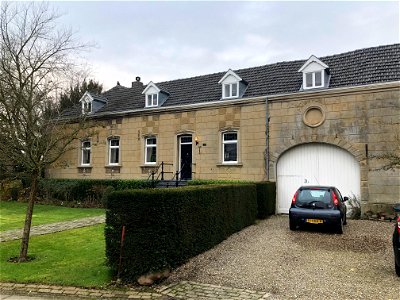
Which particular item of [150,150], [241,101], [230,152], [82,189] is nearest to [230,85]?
[241,101]

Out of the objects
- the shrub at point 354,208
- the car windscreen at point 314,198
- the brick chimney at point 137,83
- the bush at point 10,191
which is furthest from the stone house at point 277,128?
the car windscreen at point 314,198

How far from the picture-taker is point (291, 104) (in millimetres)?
18047

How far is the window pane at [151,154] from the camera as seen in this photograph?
74.0 feet

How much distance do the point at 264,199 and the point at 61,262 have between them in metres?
9.60

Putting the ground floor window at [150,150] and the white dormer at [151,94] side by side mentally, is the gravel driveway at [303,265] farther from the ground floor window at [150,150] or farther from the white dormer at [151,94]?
the white dormer at [151,94]

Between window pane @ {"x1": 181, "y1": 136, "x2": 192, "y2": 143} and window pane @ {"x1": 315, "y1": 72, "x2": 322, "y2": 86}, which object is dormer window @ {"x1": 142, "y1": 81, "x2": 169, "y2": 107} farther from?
window pane @ {"x1": 315, "y1": 72, "x2": 322, "y2": 86}

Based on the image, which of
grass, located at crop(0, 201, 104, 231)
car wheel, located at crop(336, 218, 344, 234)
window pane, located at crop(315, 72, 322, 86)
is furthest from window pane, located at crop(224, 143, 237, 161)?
car wheel, located at crop(336, 218, 344, 234)

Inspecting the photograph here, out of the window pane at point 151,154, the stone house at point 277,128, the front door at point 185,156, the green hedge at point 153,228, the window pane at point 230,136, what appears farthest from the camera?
the window pane at point 151,154

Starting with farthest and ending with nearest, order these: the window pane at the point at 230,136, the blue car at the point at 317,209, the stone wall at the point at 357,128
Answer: the window pane at the point at 230,136 < the stone wall at the point at 357,128 < the blue car at the point at 317,209

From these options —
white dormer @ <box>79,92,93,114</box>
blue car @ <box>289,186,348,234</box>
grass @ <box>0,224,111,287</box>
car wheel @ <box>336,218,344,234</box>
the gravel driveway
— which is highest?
white dormer @ <box>79,92,93,114</box>

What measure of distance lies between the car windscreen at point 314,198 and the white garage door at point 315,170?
5.44m

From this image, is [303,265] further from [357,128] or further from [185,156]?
[185,156]

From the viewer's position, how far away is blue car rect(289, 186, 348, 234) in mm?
11305

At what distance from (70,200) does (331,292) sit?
749 inches
